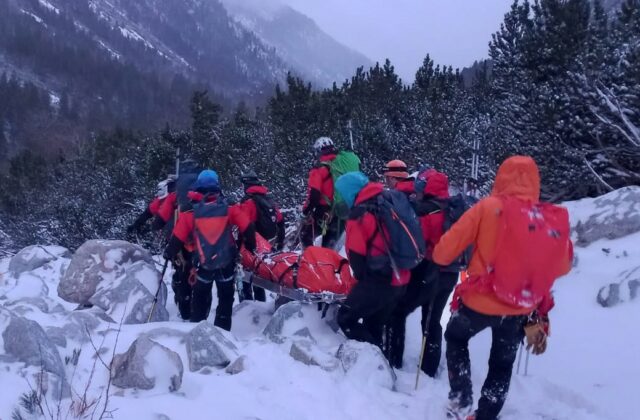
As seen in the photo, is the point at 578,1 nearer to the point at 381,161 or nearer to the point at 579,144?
the point at 579,144

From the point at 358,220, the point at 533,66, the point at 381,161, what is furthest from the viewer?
the point at 381,161

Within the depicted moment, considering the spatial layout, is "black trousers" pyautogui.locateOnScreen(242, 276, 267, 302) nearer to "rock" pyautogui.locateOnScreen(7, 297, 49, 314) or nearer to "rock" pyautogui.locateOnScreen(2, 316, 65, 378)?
"rock" pyautogui.locateOnScreen(7, 297, 49, 314)

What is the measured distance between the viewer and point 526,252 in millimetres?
2930

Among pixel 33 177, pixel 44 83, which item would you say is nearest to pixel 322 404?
pixel 33 177

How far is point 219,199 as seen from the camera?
4.99 meters

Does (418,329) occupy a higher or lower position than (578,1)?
lower

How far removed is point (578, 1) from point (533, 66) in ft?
6.86

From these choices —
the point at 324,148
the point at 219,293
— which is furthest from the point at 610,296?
the point at 219,293

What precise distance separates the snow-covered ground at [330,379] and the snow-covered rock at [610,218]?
5.40 feet

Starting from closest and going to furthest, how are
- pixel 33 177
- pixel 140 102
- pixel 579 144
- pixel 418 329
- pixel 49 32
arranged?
pixel 418 329, pixel 579 144, pixel 33 177, pixel 140 102, pixel 49 32

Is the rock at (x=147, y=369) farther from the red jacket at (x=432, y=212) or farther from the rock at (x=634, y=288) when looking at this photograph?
the rock at (x=634, y=288)

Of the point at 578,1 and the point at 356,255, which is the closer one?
the point at 356,255

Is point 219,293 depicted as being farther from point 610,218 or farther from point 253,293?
point 610,218

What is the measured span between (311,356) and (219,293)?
5.12ft
